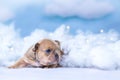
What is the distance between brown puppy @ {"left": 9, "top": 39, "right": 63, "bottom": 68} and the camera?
4.58ft

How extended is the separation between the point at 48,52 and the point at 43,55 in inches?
1.2

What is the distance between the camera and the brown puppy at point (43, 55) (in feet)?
4.58

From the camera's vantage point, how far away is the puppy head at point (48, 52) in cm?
139

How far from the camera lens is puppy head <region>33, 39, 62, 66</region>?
4.57ft

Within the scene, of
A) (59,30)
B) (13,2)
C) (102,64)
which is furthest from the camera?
(13,2)

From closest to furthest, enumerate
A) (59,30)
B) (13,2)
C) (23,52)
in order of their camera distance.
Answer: (23,52) → (59,30) → (13,2)

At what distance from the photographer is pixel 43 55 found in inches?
55.6

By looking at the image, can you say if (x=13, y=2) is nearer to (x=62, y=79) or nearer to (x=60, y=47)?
(x=60, y=47)

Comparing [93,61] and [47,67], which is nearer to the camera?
[93,61]

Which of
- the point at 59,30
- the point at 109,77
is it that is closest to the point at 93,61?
the point at 109,77

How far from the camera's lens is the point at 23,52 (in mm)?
1649

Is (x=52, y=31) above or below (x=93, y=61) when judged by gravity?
above

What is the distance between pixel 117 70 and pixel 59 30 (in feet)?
1.97

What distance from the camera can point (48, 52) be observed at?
1.40m
